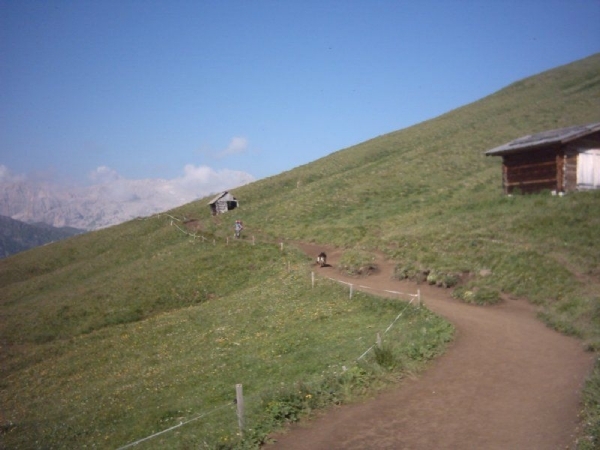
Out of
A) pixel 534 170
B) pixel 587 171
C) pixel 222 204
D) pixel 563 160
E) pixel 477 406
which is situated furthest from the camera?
pixel 222 204

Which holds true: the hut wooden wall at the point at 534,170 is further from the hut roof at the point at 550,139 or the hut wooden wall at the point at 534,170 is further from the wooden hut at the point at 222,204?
the wooden hut at the point at 222,204

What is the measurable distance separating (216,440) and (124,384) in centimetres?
1210

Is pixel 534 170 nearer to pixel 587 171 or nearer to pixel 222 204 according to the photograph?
pixel 587 171

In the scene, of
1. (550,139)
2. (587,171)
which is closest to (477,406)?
(550,139)

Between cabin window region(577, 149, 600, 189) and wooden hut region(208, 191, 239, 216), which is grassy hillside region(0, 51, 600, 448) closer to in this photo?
cabin window region(577, 149, 600, 189)

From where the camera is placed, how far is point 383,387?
538 inches

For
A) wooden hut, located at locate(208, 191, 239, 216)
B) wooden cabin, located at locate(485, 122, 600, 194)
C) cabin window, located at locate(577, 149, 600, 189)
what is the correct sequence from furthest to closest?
wooden hut, located at locate(208, 191, 239, 216)
cabin window, located at locate(577, 149, 600, 189)
wooden cabin, located at locate(485, 122, 600, 194)

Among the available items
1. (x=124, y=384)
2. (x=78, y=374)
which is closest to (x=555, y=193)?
(x=124, y=384)

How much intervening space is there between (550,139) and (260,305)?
26887 millimetres

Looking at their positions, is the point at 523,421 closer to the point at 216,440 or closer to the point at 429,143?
the point at 216,440

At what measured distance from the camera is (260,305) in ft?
95.1

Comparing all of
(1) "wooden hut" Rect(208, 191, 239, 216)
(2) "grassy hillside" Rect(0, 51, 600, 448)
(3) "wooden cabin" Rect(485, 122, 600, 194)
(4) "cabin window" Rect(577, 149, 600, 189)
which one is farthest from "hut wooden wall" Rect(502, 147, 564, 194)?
(1) "wooden hut" Rect(208, 191, 239, 216)

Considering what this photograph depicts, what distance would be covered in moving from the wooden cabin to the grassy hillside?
1839mm

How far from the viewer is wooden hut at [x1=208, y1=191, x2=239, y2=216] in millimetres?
72688
